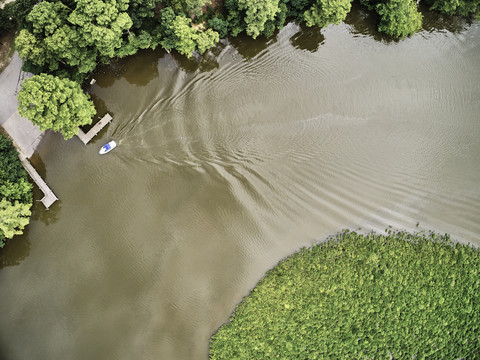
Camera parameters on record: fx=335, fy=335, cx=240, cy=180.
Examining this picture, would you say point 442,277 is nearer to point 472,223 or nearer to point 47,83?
point 472,223

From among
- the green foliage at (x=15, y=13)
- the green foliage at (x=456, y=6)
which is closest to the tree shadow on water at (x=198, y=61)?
the green foliage at (x=15, y=13)

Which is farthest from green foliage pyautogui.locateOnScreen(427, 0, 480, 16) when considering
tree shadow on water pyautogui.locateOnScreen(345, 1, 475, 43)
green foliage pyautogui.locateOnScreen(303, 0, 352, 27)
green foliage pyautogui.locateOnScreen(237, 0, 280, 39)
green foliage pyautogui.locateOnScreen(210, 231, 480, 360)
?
green foliage pyautogui.locateOnScreen(210, 231, 480, 360)

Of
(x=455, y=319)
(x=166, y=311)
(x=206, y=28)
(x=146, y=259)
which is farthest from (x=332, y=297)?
(x=206, y=28)

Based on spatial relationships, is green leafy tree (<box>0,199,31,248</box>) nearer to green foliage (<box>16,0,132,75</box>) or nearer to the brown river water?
the brown river water

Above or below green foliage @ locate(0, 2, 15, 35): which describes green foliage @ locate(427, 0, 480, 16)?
below

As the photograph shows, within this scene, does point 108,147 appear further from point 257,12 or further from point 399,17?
point 399,17

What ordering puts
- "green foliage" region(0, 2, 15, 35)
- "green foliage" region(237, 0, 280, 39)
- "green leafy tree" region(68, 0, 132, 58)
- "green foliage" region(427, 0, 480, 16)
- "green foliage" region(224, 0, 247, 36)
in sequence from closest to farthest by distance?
"green leafy tree" region(68, 0, 132, 58) < "green foliage" region(237, 0, 280, 39) < "green foliage" region(0, 2, 15, 35) < "green foliage" region(224, 0, 247, 36) < "green foliage" region(427, 0, 480, 16)
